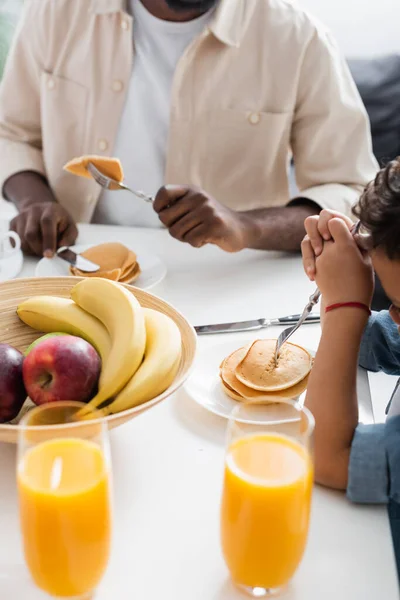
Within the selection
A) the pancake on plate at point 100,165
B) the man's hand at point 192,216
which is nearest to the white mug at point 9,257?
the pancake on plate at point 100,165

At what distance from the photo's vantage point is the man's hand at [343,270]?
0.95 metres

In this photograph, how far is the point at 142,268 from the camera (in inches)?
54.4

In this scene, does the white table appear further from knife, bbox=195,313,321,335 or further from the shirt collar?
the shirt collar

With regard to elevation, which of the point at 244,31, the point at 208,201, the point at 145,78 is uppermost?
the point at 244,31

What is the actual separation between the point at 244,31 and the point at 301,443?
4.30ft

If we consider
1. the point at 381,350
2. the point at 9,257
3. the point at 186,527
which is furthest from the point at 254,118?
the point at 186,527

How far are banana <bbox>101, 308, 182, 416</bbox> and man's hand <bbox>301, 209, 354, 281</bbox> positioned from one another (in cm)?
27

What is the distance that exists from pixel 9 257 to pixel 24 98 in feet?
2.16

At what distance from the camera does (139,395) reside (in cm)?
80

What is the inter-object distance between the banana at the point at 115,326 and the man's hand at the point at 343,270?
29cm

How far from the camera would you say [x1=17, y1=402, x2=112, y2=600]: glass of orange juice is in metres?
0.60

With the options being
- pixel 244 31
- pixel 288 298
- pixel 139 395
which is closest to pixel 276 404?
pixel 139 395

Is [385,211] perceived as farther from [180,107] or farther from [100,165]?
[180,107]

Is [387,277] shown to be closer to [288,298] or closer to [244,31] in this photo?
[288,298]
